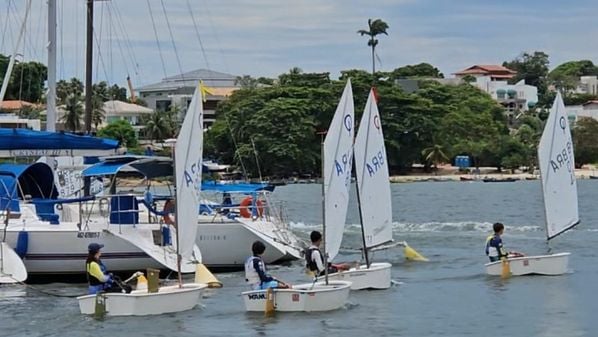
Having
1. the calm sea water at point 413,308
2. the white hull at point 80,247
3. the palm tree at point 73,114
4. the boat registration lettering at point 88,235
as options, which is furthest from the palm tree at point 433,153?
the boat registration lettering at point 88,235

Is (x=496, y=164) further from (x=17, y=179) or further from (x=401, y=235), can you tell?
(x=17, y=179)

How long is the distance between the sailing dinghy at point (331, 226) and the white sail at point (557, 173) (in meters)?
8.12

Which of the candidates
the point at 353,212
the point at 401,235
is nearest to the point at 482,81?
the point at 353,212

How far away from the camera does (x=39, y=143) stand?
A: 3247 cm

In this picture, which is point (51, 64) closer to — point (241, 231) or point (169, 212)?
point (169, 212)

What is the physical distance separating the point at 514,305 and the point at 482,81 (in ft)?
526

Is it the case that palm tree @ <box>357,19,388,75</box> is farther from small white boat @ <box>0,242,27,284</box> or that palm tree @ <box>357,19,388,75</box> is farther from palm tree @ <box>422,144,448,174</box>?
small white boat @ <box>0,242,27,284</box>

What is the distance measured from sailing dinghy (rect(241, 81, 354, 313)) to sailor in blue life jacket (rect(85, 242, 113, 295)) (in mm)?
2700

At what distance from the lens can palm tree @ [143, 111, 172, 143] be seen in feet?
405

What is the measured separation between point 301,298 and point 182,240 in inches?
126

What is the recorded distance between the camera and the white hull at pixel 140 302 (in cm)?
2369

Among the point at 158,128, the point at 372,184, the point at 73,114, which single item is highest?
the point at 73,114

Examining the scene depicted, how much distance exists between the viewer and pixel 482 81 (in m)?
185

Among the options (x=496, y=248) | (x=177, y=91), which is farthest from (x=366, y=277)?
(x=177, y=91)
